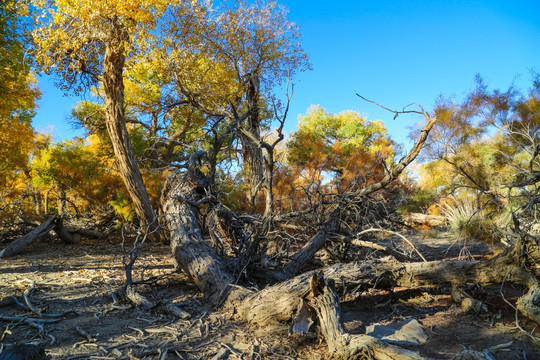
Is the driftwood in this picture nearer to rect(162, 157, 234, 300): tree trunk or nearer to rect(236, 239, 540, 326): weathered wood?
rect(162, 157, 234, 300): tree trunk

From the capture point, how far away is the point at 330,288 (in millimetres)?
2861

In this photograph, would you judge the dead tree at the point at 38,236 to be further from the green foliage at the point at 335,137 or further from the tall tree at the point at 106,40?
the green foliage at the point at 335,137

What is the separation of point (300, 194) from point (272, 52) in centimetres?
457

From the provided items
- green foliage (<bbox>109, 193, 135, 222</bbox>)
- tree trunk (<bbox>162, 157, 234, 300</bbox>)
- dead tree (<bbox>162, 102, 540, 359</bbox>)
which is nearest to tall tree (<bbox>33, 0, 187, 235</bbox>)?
green foliage (<bbox>109, 193, 135, 222</bbox>)

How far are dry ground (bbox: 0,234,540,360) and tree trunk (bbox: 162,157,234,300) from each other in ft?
0.86

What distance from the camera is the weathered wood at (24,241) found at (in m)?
6.48

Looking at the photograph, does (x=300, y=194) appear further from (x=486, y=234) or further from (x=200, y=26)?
(x=200, y=26)

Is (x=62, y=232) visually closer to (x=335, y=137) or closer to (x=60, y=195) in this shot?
(x=60, y=195)

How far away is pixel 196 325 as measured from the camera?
3.08 metres

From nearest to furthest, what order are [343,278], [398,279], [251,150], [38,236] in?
1. [343,278]
2. [398,279]
3. [38,236]
4. [251,150]

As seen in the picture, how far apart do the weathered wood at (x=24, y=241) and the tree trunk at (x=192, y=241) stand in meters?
3.60

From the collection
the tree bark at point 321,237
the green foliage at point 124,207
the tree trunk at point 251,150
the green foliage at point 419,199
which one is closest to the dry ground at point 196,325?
the tree bark at point 321,237

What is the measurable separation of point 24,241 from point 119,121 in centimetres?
320

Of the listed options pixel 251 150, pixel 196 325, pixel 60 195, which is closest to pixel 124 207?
pixel 60 195
